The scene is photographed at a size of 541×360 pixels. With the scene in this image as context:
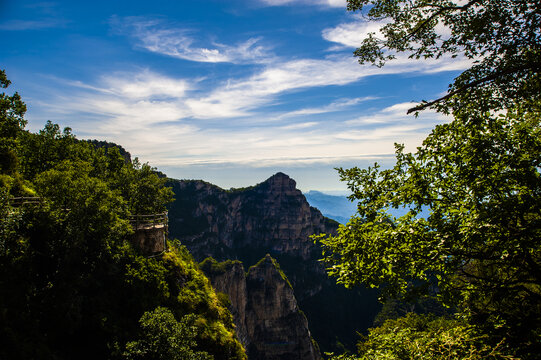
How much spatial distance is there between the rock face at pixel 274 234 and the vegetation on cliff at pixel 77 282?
426 ft

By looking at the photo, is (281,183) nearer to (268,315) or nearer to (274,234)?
(274,234)

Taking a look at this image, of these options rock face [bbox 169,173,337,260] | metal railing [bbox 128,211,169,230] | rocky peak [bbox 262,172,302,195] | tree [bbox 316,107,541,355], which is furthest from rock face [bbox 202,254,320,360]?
tree [bbox 316,107,541,355]

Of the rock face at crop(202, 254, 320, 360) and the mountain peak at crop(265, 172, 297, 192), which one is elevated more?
the mountain peak at crop(265, 172, 297, 192)

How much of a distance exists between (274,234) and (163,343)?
162 meters

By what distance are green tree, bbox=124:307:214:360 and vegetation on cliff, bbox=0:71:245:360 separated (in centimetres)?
7

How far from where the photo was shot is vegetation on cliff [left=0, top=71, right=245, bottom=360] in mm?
17406

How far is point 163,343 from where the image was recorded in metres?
19.1

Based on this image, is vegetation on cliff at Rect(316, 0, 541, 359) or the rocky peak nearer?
vegetation on cliff at Rect(316, 0, 541, 359)

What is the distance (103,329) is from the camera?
68.2ft

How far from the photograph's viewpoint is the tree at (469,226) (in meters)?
7.13

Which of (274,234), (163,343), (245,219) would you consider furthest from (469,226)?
(245,219)

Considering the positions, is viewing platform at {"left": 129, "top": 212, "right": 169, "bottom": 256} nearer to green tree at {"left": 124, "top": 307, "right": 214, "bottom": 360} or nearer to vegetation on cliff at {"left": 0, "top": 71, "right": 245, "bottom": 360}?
vegetation on cliff at {"left": 0, "top": 71, "right": 245, "bottom": 360}

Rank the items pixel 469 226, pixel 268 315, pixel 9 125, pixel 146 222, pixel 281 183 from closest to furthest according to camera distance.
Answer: pixel 469 226
pixel 9 125
pixel 146 222
pixel 268 315
pixel 281 183

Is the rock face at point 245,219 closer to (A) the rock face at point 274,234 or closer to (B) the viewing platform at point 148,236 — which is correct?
(A) the rock face at point 274,234
